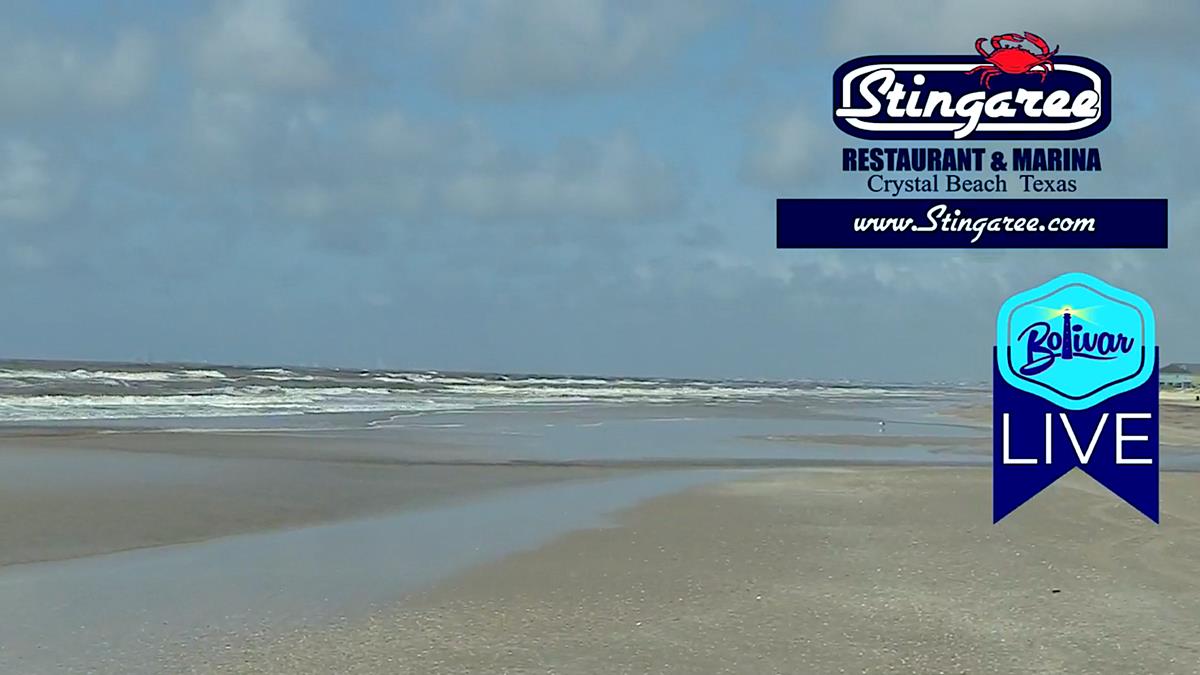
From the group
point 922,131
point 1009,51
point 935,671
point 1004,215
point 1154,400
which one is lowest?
point 935,671

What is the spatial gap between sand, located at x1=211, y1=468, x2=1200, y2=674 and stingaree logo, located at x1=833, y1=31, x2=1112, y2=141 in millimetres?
4647

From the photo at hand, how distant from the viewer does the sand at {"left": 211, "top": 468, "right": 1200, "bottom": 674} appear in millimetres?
6141

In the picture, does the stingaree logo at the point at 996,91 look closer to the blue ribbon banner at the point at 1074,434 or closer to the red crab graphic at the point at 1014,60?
the red crab graphic at the point at 1014,60

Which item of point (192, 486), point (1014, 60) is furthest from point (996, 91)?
point (192, 486)

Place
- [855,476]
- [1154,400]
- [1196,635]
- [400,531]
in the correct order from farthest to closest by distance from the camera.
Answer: [855,476] < [400,531] < [1154,400] < [1196,635]

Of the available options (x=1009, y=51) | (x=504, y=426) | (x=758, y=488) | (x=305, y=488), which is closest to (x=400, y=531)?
(x=305, y=488)

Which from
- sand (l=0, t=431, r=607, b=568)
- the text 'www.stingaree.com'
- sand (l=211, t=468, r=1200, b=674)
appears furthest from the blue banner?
sand (l=0, t=431, r=607, b=568)

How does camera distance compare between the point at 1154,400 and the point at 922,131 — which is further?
the point at 922,131

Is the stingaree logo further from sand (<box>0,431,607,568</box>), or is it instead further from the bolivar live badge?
sand (<box>0,431,607,568</box>)

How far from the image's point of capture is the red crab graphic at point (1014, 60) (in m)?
12.0

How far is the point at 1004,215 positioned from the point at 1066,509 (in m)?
3.57

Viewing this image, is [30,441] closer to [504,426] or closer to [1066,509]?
[504,426]

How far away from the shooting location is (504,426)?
97.7 ft

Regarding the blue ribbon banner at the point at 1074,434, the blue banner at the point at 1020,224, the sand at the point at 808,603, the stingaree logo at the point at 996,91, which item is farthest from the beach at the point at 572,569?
the stingaree logo at the point at 996,91
